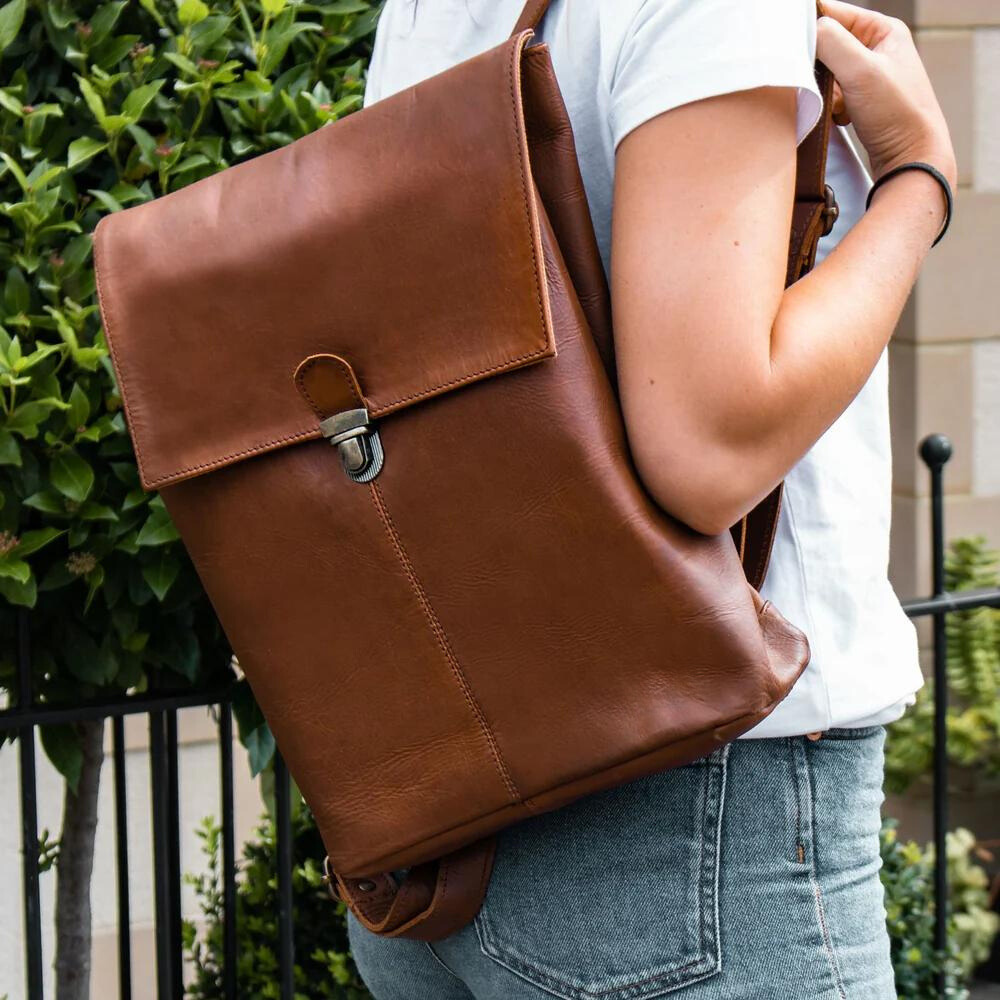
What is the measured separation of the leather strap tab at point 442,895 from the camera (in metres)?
1.17

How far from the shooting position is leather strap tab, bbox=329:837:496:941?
117 cm

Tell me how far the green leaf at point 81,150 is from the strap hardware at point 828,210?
3.23 ft

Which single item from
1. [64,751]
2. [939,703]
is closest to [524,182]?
[64,751]

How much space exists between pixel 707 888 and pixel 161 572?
3.09 ft

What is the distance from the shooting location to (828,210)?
3.81 ft

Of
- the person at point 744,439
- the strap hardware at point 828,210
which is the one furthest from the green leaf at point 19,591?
the strap hardware at point 828,210

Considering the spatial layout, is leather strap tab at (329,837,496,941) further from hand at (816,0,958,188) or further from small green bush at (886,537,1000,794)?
small green bush at (886,537,1000,794)

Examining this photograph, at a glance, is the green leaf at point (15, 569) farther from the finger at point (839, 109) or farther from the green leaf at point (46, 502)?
the finger at point (839, 109)

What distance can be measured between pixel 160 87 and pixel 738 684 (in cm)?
119

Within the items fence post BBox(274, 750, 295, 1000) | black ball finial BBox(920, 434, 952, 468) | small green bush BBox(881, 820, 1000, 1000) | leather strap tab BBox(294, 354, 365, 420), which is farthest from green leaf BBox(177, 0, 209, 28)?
small green bush BBox(881, 820, 1000, 1000)

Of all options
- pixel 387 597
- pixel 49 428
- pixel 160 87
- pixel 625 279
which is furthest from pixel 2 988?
pixel 625 279

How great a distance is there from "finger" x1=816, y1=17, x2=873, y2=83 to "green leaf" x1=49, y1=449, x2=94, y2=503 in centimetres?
100

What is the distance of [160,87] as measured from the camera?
5.93ft

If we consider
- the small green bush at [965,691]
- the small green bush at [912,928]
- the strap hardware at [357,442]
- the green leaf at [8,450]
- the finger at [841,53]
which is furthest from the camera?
the small green bush at [965,691]
